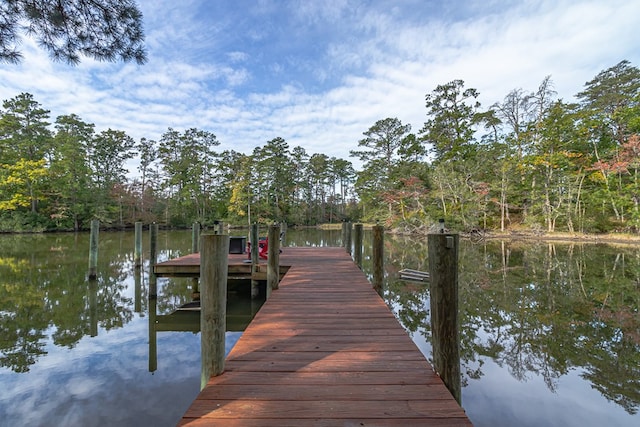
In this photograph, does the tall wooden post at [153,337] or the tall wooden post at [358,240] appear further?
the tall wooden post at [358,240]

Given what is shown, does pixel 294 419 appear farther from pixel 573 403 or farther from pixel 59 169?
pixel 59 169

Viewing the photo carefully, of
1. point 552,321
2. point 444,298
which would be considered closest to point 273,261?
point 444,298

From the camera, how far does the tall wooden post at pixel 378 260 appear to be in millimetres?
4734

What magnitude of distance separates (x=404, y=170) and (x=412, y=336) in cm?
2169

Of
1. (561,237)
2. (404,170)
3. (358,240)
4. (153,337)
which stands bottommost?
(153,337)

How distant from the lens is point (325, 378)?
1733 mm

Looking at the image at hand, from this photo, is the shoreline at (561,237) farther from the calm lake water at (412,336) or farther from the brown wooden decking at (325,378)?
the brown wooden decking at (325,378)

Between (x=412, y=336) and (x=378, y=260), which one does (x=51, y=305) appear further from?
(x=412, y=336)

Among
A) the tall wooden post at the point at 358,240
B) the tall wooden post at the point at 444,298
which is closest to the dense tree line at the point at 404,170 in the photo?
the tall wooden post at the point at 358,240

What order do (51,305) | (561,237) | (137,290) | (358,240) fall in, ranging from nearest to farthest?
(51,305)
(358,240)
(137,290)
(561,237)

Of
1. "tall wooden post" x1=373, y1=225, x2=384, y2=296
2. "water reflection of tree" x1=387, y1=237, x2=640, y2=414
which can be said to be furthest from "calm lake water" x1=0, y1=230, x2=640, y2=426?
"tall wooden post" x1=373, y1=225, x2=384, y2=296

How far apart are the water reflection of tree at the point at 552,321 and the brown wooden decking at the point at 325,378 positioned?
1.86 meters

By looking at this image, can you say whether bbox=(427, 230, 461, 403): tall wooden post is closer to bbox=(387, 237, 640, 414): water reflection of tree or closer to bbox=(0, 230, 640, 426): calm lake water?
bbox=(0, 230, 640, 426): calm lake water

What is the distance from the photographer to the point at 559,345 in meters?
3.94
